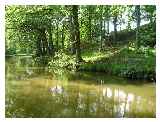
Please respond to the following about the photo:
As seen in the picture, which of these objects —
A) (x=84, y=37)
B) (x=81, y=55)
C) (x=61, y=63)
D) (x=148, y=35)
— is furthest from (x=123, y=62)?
(x=61, y=63)

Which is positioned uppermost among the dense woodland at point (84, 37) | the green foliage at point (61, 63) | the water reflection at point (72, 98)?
the dense woodland at point (84, 37)

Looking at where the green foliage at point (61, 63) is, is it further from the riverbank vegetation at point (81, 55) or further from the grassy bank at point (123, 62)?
the grassy bank at point (123, 62)

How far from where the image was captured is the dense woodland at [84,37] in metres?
8.50

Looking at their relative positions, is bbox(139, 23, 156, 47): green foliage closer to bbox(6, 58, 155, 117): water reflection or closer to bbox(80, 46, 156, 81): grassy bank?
bbox(80, 46, 156, 81): grassy bank

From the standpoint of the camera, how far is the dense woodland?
8.50 m

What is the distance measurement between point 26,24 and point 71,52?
1233 millimetres

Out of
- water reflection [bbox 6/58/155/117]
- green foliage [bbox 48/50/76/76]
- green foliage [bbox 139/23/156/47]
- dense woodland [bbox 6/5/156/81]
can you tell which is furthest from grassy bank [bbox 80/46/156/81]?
water reflection [bbox 6/58/155/117]

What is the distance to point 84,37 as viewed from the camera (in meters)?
9.30

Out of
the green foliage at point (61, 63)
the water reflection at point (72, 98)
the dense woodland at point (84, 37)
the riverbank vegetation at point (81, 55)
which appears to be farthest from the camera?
the green foliage at point (61, 63)

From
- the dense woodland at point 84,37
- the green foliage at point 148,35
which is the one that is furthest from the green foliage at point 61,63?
the green foliage at point 148,35

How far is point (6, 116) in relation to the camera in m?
6.32

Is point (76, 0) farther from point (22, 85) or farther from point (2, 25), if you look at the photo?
point (22, 85)

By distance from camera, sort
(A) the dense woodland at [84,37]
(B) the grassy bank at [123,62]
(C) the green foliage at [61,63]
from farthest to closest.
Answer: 1. (C) the green foliage at [61,63]
2. (A) the dense woodland at [84,37]
3. (B) the grassy bank at [123,62]

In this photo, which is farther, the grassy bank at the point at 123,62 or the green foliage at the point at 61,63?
the green foliage at the point at 61,63
